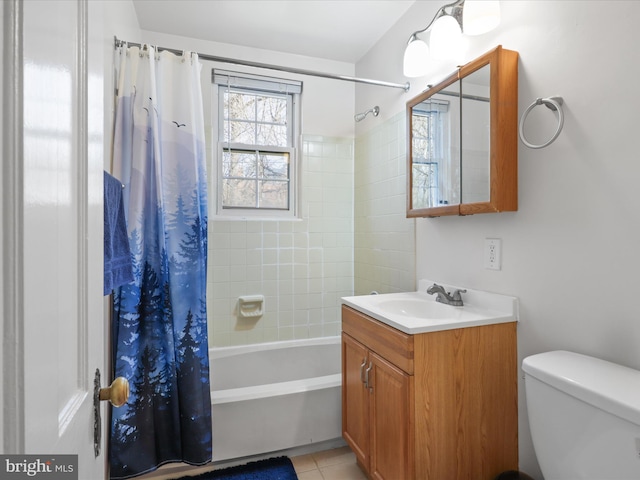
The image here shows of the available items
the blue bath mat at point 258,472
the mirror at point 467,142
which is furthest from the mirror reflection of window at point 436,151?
the blue bath mat at point 258,472

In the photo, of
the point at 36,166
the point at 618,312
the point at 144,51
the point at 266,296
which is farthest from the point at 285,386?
the point at 144,51

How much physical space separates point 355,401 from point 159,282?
1.14 meters

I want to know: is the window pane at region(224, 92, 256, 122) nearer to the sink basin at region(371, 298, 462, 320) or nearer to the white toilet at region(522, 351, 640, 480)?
the sink basin at region(371, 298, 462, 320)

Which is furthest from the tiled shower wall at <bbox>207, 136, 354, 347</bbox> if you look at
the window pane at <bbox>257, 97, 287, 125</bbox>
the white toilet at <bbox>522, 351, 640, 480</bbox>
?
the white toilet at <bbox>522, 351, 640, 480</bbox>

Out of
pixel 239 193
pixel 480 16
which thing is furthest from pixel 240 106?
pixel 480 16

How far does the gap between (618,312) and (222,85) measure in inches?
105

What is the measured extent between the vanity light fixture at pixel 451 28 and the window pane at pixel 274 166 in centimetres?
120

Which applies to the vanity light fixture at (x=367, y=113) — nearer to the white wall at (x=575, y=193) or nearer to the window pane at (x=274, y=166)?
the window pane at (x=274, y=166)

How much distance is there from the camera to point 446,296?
163 centimetres

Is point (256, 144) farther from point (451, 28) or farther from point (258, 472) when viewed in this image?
point (258, 472)

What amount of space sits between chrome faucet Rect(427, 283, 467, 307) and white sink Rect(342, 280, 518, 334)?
0.03 metres

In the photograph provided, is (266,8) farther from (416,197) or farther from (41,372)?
(41,372)

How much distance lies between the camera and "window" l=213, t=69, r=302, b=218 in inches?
101

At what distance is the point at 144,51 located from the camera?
1.66 meters
